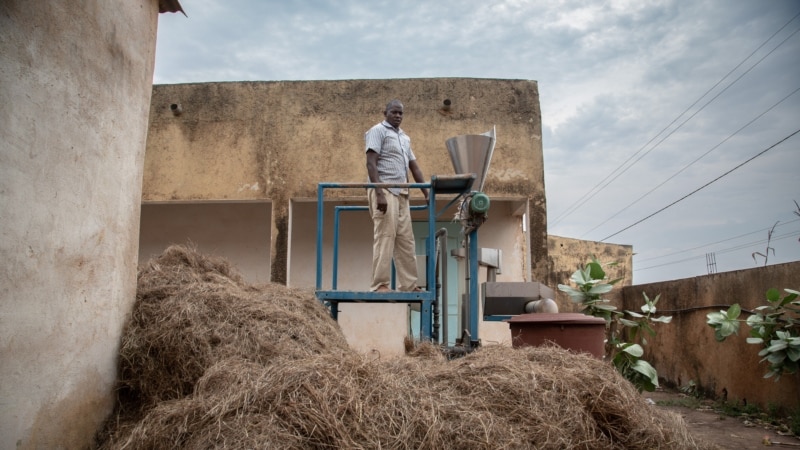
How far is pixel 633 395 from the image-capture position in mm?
3395

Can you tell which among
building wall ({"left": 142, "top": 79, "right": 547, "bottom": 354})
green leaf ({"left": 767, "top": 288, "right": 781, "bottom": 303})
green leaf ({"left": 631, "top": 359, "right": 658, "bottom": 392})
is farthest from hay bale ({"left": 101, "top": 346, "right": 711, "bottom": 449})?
building wall ({"left": 142, "top": 79, "right": 547, "bottom": 354})

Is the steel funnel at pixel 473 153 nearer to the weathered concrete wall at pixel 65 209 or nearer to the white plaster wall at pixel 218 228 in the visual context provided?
the weathered concrete wall at pixel 65 209

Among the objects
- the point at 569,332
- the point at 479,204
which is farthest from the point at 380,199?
the point at 569,332

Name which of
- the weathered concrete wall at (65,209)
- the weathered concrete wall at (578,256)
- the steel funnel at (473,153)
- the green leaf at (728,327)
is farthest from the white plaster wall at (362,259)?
the weathered concrete wall at (578,256)

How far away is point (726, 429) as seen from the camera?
18.0 feet

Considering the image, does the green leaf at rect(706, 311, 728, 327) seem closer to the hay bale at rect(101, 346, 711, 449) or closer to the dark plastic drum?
the dark plastic drum

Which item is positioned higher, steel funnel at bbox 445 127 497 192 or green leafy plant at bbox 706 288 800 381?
steel funnel at bbox 445 127 497 192

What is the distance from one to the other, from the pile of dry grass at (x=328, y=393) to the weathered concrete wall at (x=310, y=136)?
4.89 metres

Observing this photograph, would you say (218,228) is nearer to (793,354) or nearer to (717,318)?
(717,318)

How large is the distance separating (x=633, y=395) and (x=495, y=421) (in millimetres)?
903

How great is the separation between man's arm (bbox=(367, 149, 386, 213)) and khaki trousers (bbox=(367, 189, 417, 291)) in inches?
3.0

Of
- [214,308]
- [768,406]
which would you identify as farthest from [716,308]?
[214,308]

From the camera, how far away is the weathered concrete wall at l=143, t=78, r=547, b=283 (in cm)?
890

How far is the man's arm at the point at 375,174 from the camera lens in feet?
17.2
